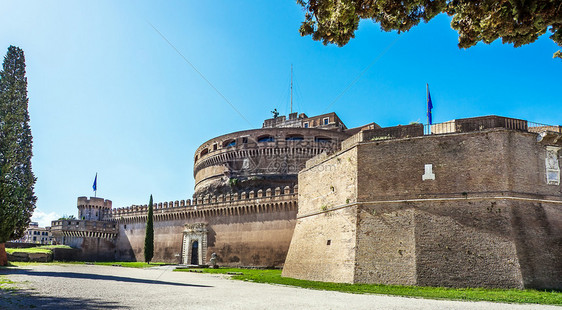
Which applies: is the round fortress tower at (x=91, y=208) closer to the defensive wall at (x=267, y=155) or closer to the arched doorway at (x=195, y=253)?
the defensive wall at (x=267, y=155)

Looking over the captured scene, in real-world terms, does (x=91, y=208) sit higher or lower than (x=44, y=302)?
higher

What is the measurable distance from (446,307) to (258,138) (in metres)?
35.3

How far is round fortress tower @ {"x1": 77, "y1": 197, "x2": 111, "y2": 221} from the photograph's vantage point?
181 feet

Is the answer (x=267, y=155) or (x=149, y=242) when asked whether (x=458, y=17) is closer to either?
(x=267, y=155)

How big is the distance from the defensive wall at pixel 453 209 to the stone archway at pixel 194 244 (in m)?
19.4

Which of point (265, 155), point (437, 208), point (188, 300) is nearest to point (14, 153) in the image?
point (188, 300)

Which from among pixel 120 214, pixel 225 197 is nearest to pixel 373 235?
pixel 225 197

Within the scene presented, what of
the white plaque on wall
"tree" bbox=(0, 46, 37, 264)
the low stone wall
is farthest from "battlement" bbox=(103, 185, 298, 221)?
the white plaque on wall

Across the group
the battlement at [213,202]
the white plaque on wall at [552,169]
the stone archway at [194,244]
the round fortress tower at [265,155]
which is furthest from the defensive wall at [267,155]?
the white plaque on wall at [552,169]

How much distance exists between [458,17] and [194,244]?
37.0 meters

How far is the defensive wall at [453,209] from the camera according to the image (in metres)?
17.9

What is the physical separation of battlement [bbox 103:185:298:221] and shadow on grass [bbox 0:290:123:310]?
72.7 ft

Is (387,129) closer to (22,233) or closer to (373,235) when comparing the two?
(373,235)

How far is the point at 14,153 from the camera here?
2427cm
